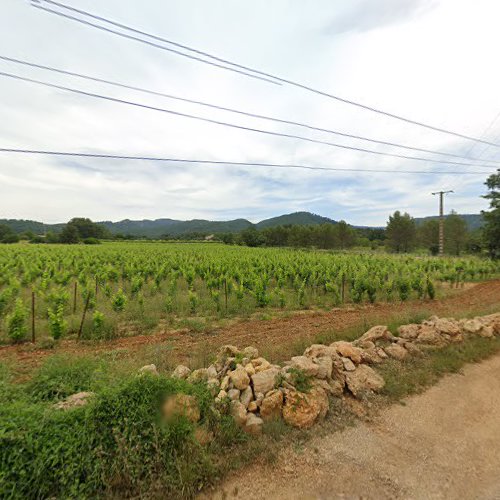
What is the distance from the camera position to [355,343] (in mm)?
6098

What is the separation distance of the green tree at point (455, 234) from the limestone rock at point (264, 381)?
59.4 meters

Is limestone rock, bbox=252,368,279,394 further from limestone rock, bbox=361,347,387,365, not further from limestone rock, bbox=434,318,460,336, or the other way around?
limestone rock, bbox=434,318,460,336

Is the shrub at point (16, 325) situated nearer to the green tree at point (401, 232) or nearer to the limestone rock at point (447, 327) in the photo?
the limestone rock at point (447, 327)

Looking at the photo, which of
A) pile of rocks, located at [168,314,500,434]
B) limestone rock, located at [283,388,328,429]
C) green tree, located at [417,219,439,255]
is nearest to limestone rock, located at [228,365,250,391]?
pile of rocks, located at [168,314,500,434]

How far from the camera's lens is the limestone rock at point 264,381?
403 cm

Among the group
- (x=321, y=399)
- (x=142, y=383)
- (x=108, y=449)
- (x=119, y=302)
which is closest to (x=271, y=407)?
(x=321, y=399)

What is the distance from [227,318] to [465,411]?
7364 millimetres

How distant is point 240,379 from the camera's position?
13.5 ft

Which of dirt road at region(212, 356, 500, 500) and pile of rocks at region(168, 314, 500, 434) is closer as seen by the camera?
dirt road at region(212, 356, 500, 500)

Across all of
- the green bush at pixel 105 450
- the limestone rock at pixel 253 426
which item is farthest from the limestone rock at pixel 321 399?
the green bush at pixel 105 450

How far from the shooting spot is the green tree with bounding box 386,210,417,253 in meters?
54.9

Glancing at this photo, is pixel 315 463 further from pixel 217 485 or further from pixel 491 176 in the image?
pixel 491 176

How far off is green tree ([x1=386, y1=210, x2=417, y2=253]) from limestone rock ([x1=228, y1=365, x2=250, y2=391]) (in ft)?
197

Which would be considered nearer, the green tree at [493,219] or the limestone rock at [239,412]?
the limestone rock at [239,412]
